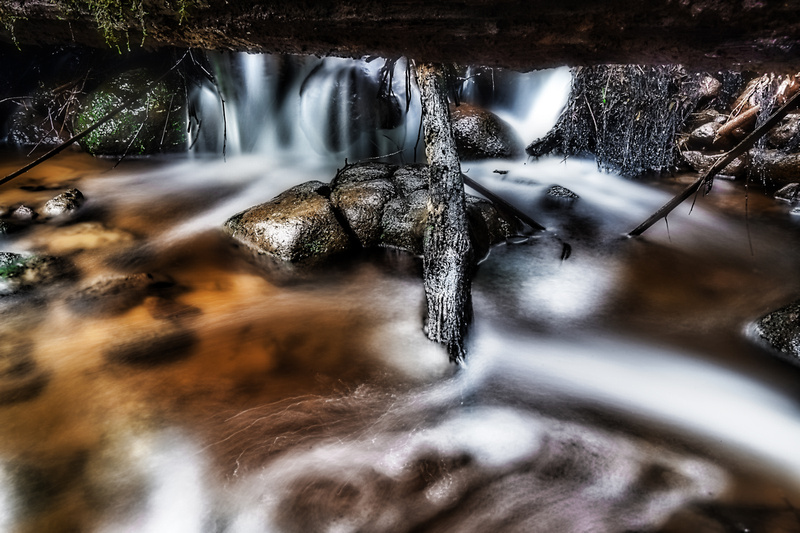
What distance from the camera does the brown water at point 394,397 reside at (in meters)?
2.46

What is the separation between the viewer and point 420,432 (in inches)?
115

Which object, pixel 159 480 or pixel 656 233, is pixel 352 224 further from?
pixel 656 233

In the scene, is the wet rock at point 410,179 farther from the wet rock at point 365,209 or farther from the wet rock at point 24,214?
the wet rock at point 24,214

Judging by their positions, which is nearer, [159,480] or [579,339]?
[159,480]

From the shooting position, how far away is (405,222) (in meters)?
4.92

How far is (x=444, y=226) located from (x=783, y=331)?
9.83ft

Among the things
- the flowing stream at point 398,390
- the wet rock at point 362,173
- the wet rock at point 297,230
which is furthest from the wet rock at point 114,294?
the wet rock at point 362,173

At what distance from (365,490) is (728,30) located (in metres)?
2.88

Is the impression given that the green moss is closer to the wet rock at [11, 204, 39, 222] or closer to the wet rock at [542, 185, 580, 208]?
the wet rock at [11, 204, 39, 222]

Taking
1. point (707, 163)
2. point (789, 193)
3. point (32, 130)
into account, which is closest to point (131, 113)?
point (32, 130)

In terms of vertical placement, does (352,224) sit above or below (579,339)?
above

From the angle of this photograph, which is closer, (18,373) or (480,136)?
(18,373)

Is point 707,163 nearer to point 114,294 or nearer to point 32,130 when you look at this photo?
point 114,294

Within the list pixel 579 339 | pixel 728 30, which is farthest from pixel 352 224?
pixel 728 30
